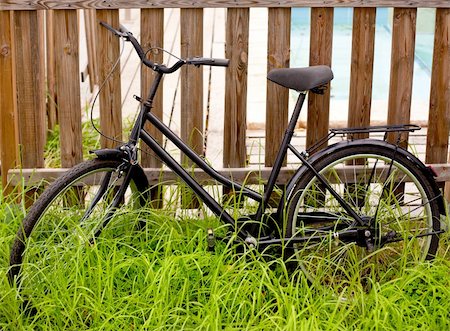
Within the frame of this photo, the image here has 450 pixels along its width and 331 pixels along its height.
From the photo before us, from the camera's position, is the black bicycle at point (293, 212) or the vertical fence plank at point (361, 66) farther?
the vertical fence plank at point (361, 66)

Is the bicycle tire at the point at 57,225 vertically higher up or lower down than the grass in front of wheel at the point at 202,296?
higher up

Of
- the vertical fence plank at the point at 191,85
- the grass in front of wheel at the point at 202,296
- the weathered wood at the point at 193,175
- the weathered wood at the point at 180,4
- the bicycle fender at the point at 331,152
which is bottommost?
the grass in front of wheel at the point at 202,296

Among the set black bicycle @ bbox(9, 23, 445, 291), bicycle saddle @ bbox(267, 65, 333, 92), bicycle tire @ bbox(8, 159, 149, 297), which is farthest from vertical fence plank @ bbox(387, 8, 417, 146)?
bicycle tire @ bbox(8, 159, 149, 297)

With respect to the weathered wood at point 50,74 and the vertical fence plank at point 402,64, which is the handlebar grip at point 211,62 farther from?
the weathered wood at point 50,74

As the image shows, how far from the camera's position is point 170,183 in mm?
4605

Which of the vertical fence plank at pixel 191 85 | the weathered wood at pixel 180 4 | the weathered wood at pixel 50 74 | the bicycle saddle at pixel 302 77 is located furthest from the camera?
the weathered wood at pixel 50 74

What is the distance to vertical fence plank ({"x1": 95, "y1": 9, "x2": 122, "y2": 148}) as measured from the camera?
4465 millimetres

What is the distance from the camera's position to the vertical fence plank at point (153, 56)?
14.7ft

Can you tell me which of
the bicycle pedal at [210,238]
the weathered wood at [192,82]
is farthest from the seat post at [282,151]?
the weathered wood at [192,82]

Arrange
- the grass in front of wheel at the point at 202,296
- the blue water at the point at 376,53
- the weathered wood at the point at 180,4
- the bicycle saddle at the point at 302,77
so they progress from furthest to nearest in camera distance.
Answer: the blue water at the point at 376,53, the weathered wood at the point at 180,4, the bicycle saddle at the point at 302,77, the grass in front of wheel at the point at 202,296

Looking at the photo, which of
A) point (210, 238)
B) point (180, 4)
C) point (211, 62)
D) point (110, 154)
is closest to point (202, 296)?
point (210, 238)

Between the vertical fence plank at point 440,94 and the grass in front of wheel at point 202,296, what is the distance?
2.61 feet

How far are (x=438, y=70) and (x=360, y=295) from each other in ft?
4.35

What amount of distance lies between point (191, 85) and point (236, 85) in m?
0.21
